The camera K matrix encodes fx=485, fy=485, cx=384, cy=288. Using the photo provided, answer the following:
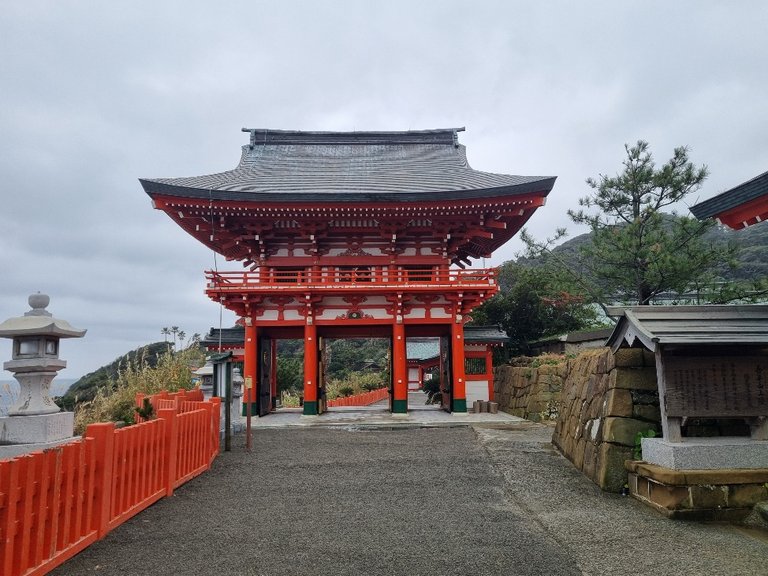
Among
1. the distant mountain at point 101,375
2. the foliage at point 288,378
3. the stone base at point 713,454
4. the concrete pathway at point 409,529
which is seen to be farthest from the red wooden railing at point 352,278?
the distant mountain at point 101,375

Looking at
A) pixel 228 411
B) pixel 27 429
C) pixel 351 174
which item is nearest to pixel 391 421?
pixel 228 411

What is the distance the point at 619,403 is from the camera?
6.20 metres

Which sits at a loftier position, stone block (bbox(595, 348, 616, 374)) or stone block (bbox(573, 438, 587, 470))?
stone block (bbox(595, 348, 616, 374))

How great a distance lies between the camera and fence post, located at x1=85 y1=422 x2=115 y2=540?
441 cm

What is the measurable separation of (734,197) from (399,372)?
35.0ft

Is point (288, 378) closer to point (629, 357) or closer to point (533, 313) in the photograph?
point (533, 313)

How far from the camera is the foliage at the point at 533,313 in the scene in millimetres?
22828

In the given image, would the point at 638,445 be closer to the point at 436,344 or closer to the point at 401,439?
the point at 401,439

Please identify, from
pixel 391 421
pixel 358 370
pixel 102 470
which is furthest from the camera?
pixel 358 370

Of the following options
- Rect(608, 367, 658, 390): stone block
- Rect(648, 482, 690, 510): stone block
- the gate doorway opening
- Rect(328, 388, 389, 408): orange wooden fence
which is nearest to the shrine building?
Rect(328, 388, 389, 408): orange wooden fence

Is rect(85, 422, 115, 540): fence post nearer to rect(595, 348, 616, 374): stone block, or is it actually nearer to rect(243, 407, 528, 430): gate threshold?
rect(595, 348, 616, 374): stone block

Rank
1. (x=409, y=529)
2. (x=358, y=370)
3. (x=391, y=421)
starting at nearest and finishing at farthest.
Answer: (x=409, y=529) → (x=391, y=421) → (x=358, y=370)

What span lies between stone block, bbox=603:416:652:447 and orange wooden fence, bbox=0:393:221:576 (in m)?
5.47

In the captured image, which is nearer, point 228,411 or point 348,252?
point 228,411
